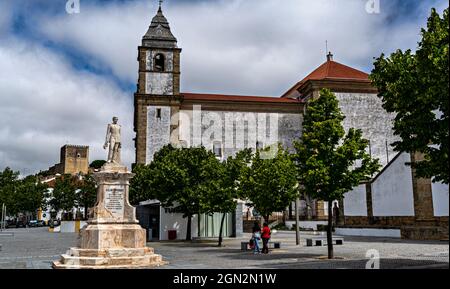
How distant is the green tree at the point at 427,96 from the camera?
10625 millimetres

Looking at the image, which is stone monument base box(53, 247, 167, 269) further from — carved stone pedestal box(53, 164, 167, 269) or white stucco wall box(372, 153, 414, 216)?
Result: white stucco wall box(372, 153, 414, 216)

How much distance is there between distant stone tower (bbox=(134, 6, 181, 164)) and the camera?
54688 mm

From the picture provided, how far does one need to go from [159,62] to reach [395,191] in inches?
1374

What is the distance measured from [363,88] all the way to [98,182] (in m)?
47.6

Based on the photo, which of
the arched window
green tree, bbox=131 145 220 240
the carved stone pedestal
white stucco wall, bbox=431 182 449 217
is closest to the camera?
the carved stone pedestal

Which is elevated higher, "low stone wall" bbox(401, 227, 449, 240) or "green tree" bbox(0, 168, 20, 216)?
"green tree" bbox(0, 168, 20, 216)

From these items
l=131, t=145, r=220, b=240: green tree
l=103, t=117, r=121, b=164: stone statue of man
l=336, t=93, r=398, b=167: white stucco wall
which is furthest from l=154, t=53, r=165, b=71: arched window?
l=103, t=117, r=121, b=164: stone statue of man

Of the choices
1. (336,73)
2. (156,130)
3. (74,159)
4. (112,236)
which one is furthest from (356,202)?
(74,159)

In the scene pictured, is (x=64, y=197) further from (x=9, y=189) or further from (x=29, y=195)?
(x=9, y=189)

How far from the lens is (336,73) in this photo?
60906 mm

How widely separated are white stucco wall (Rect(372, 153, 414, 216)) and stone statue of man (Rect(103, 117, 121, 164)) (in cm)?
2043

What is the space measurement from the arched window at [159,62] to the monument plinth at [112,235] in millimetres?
40744

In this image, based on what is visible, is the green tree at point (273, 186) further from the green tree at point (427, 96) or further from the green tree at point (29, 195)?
the green tree at point (29, 195)

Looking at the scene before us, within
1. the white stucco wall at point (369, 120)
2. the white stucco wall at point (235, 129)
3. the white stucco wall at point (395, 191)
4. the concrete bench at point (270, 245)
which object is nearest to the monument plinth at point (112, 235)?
the concrete bench at point (270, 245)
